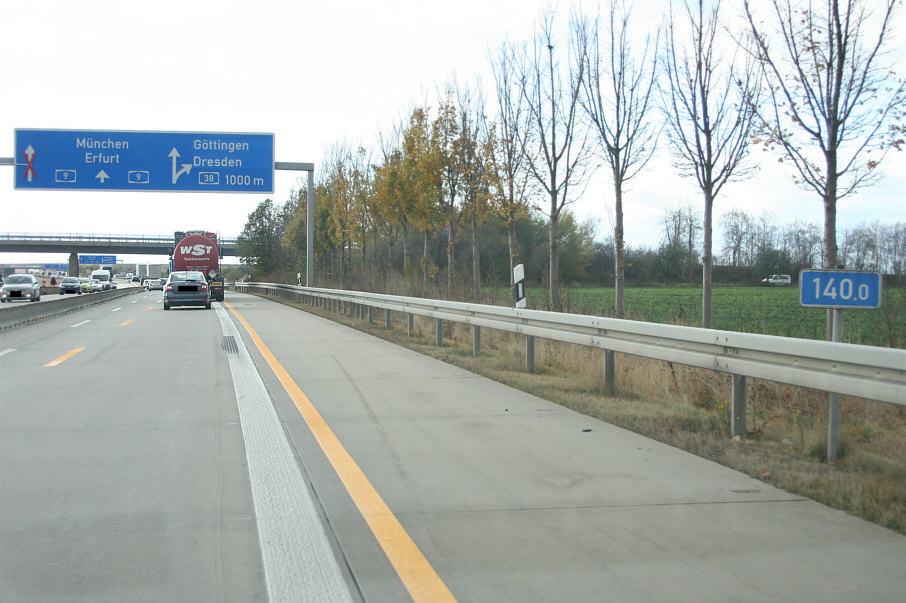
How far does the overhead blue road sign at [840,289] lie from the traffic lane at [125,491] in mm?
4780

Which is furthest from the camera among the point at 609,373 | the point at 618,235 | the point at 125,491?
the point at 618,235

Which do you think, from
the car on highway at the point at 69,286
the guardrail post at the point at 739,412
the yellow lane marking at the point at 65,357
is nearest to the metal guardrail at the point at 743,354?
the guardrail post at the point at 739,412

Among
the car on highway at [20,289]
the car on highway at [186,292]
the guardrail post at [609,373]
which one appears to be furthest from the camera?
the car on highway at [20,289]

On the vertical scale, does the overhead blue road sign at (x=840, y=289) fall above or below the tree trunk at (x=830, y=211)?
below

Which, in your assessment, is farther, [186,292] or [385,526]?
[186,292]

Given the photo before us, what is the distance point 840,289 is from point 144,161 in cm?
2712

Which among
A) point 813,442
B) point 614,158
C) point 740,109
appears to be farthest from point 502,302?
point 813,442

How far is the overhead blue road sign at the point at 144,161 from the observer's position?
2789 cm

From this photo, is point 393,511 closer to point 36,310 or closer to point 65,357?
point 65,357

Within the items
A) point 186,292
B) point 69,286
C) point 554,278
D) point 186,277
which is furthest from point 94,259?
point 554,278

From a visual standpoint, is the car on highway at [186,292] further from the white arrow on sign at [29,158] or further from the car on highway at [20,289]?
the car on highway at [20,289]

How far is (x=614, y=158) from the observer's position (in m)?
19.6

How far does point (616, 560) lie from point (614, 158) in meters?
16.8

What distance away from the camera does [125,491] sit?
201 inches
